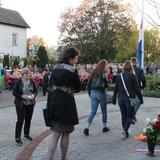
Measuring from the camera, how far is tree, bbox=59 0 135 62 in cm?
5050

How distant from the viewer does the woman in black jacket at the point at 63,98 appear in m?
6.68

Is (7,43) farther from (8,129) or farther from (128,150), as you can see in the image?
(128,150)

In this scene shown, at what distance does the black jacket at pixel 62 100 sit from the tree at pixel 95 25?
145ft

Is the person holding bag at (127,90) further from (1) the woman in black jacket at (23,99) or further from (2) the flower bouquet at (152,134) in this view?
(1) the woman in black jacket at (23,99)

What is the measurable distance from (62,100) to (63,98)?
0.04 meters

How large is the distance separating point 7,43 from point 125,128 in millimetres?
38020

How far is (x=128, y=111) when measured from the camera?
942cm

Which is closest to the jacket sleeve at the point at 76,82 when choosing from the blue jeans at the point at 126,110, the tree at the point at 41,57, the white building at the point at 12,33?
the blue jeans at the point at 126,110

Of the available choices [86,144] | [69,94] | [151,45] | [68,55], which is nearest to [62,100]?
[69,94]

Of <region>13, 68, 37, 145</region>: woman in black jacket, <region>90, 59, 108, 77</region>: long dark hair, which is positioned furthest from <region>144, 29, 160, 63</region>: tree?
<region>13, 68, 37, 145</region>: woman in black jacket

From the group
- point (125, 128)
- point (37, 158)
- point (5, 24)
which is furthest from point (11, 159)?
point (5, 24)

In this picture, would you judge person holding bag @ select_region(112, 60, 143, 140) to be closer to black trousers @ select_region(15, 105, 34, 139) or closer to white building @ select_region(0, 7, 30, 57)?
black trousers @ select_region(15, 105, 34, 139)

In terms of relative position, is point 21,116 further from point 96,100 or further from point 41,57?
point 41,57

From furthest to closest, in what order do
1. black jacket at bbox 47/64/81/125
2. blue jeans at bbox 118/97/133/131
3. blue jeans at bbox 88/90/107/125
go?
blue jeans at bbox 88/90/107/125
blue jeans at bbox 118/97/133/131
black jacket at bbox 47/64/81/125
